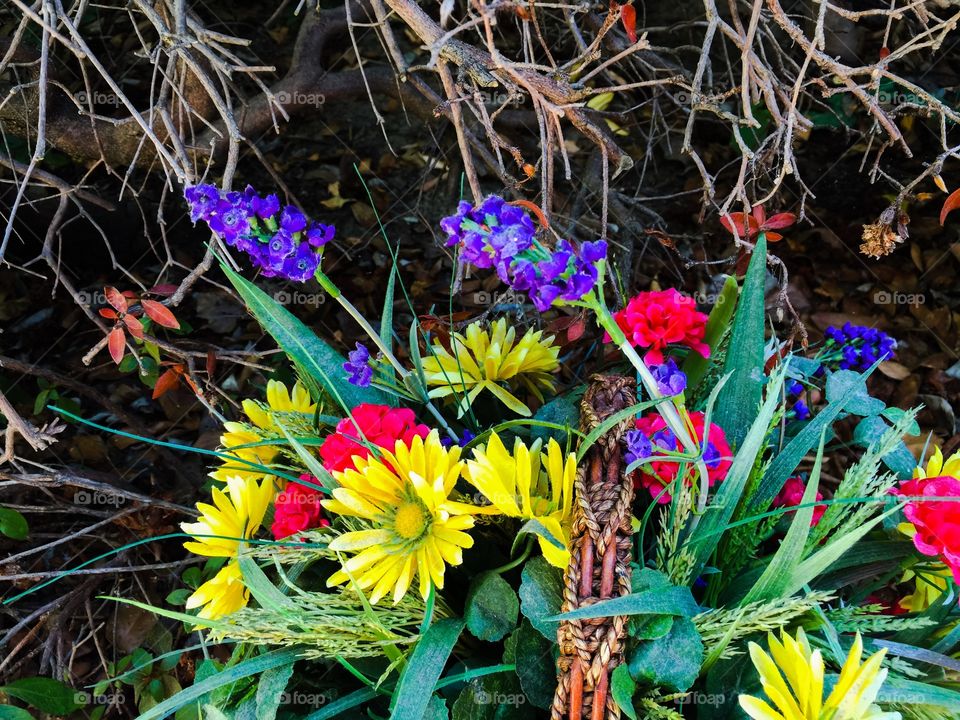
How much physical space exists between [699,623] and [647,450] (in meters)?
0.15

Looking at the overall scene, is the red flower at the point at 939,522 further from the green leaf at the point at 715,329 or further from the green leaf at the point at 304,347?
the green leaf at the point at 304,347

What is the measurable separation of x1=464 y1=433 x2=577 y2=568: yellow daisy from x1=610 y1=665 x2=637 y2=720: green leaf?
3.8 inches

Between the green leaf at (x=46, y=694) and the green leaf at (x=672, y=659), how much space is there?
2.81 feet

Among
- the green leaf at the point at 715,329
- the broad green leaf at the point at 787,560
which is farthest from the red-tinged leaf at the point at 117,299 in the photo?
the broad green leaf at the point at 787,560

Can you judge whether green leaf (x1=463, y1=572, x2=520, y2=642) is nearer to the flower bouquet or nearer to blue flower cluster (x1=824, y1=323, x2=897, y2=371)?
the flower bouquet

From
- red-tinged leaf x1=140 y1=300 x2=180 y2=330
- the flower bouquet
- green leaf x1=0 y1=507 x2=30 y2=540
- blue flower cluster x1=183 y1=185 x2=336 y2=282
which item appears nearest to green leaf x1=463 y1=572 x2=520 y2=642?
the flower bouquet

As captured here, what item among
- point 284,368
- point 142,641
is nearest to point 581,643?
point 284,368

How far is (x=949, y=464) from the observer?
801mm

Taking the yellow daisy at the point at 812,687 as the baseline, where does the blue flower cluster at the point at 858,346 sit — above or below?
below

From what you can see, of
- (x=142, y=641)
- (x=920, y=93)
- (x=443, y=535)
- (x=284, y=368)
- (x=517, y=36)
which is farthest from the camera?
(x=517, y=36)

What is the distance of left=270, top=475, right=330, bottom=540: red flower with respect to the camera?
0.82 m

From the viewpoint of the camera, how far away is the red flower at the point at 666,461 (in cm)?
74

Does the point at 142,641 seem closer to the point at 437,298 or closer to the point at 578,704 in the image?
the point at 437,298

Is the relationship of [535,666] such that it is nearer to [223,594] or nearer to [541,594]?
[541,594]
